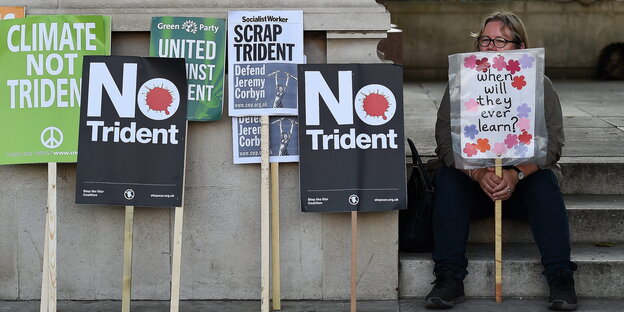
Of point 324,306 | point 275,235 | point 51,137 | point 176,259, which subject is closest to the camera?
point 176,259

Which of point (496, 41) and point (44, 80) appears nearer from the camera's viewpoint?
point (44, 80)

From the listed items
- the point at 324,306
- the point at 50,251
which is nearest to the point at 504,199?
the point at 324,306

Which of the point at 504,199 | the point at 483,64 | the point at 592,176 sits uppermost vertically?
the point at 483,64

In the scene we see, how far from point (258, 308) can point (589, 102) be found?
19.7ft

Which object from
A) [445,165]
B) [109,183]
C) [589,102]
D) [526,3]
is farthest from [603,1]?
[109,183]

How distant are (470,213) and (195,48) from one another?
70.7 inches

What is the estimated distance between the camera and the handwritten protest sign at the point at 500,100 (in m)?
5.72

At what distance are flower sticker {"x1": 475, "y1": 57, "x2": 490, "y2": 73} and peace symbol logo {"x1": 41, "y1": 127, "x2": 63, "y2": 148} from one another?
7.40ft

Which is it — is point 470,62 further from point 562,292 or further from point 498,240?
point 562,292

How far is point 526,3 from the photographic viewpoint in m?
14.2

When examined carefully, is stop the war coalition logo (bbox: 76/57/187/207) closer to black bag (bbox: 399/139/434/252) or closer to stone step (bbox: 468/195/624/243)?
black bag (bbox: 399/139/434/252)

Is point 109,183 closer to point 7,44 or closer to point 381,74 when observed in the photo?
point 7,44

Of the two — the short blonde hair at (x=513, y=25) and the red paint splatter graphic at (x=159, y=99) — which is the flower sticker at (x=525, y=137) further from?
the red paint splatter graphic at (x=159, y=99)

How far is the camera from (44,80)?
5668mm
